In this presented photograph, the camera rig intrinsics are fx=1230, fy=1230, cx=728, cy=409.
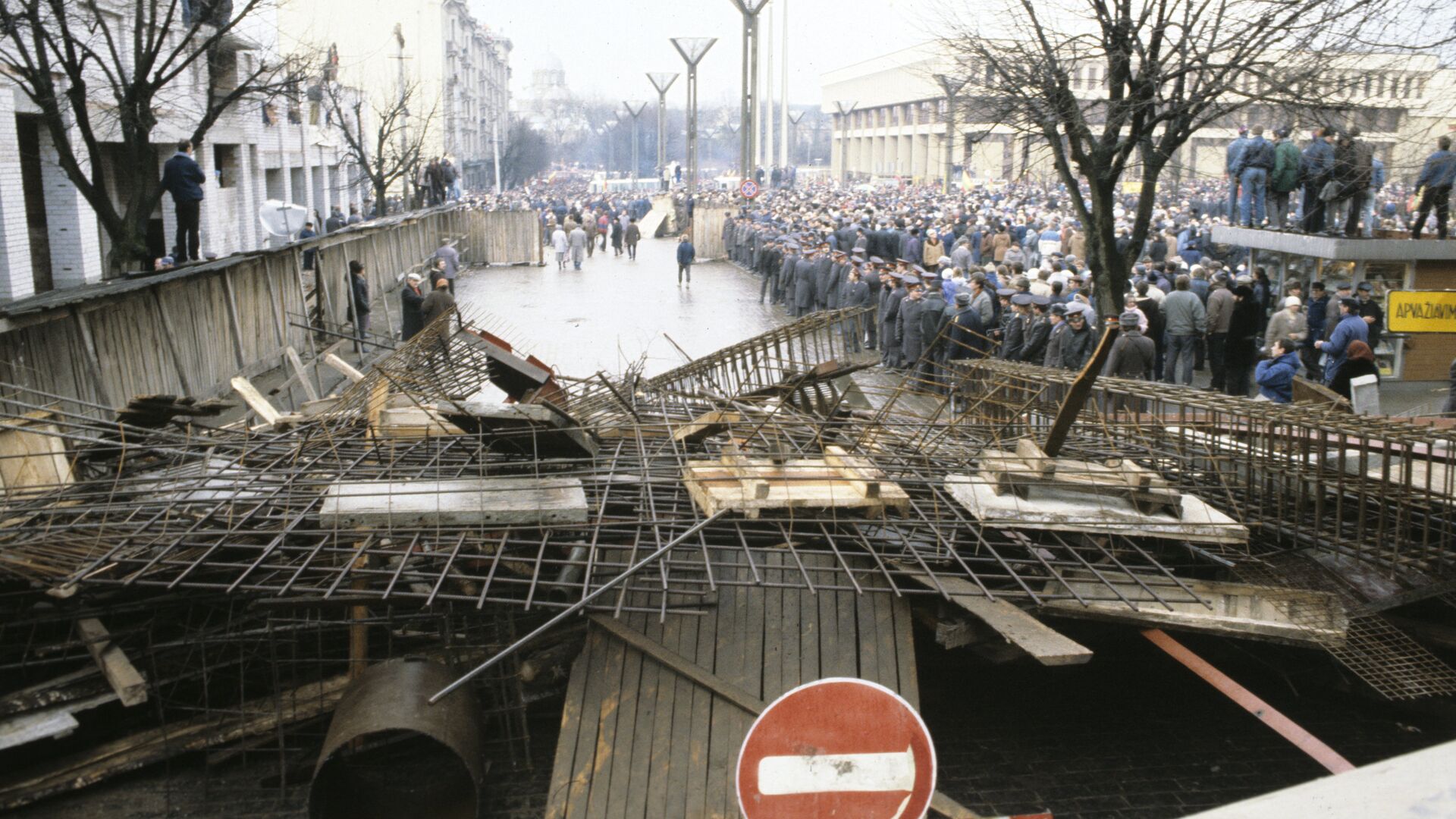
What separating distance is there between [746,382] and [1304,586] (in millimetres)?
5448

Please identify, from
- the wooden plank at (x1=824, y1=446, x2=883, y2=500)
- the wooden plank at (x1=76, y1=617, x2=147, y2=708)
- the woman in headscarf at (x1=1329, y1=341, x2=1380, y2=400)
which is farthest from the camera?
the woman in headscarf at (x1=1329, y1=341, x2=1380, y2=400)

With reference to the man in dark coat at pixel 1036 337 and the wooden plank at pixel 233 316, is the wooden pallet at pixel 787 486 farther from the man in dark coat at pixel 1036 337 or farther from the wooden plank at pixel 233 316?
the wooden plank at pixel 233 316

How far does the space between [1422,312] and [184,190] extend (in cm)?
1540

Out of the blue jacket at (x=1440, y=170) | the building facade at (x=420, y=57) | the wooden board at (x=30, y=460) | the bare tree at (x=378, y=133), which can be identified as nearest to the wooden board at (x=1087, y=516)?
the wooden board at (x=30, y=460)

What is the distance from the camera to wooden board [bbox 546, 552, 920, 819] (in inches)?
235

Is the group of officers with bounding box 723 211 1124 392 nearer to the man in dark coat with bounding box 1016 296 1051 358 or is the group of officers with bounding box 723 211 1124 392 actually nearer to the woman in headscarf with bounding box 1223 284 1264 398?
the man in dark coat with bounding box 1016 296 1051 358

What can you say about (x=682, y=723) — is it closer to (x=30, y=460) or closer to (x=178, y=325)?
(x=30, y=460)

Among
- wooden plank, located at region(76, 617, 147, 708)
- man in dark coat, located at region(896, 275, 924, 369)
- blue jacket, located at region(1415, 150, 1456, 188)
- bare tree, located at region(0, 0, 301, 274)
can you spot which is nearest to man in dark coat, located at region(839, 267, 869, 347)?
man in dark coat, located at region(896, 275, 924, 369)

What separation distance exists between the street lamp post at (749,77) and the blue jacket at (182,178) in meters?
25.4

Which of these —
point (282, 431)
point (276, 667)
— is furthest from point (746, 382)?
point (276, 667)

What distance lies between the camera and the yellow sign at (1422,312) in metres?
10.7

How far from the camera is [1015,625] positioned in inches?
247

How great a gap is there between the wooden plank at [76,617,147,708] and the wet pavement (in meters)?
8.00

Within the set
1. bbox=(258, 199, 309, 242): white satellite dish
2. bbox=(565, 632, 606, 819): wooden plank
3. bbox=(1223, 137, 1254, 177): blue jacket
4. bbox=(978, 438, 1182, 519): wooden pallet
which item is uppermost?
bbox=(1223, 137, 1254, 177): blue jacket
